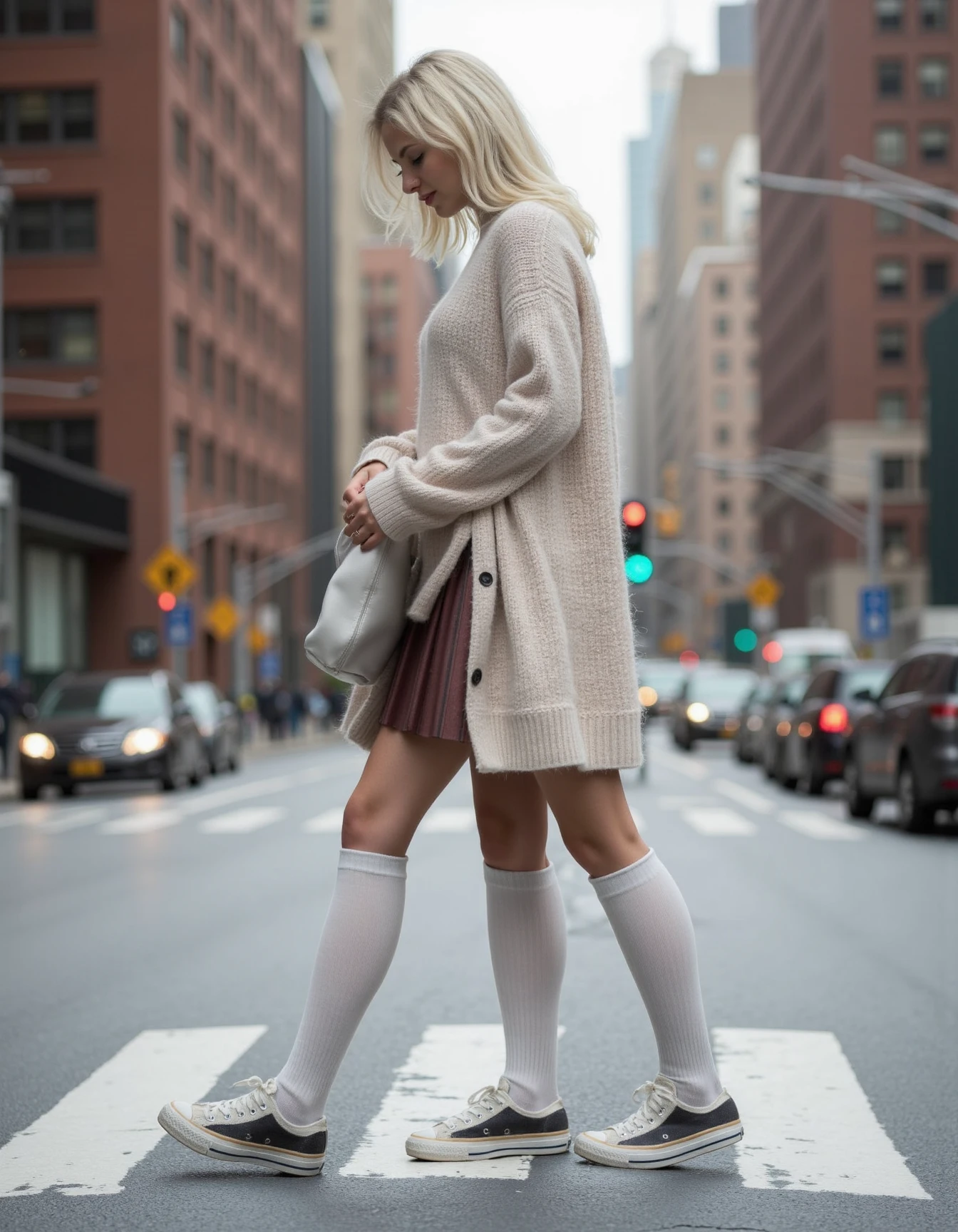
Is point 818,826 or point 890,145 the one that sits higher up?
point 890,145

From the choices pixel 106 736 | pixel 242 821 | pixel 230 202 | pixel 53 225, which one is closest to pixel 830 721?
pixel 242 821

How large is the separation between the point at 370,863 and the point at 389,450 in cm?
88

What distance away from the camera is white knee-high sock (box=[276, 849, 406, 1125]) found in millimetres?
3912

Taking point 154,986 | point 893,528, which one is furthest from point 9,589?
point 893,528

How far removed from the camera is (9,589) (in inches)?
1300

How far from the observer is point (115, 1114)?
191 inches

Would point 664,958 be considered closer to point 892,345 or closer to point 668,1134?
point 668,1134

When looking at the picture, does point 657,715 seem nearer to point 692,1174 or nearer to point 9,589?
point 9,589

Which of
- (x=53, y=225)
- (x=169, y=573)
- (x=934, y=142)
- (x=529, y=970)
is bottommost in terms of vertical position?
(x=529, y=970)

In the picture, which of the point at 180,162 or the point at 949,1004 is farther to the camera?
the point at 180,162

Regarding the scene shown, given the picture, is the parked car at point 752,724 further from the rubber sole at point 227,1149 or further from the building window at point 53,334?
the rubber sole at point 227,1149

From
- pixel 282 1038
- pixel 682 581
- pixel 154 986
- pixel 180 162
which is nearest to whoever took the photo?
pixel 282 1038

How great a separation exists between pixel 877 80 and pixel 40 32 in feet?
121

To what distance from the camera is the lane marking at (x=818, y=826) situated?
1585 cm
